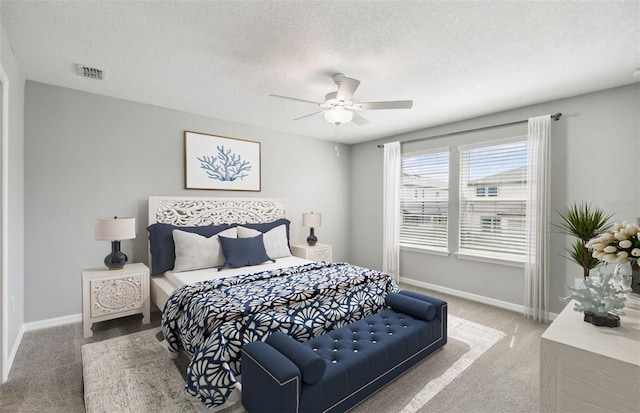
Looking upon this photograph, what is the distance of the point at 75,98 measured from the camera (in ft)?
10.6

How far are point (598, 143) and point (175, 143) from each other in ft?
16.0

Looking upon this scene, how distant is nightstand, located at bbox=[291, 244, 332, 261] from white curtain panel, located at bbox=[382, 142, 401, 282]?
105 centimetres

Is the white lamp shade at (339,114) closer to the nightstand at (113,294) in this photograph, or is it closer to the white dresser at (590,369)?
the white dresser at (590,369)

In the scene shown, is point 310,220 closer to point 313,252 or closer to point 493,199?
point 313,252

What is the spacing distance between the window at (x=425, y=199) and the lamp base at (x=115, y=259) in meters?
3.95

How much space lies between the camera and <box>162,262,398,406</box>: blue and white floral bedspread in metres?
1.91

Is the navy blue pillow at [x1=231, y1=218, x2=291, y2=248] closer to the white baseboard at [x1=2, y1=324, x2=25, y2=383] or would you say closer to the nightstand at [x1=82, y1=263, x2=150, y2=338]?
the nightstand at [x1=82, y1=263, x2=150, y2=338]

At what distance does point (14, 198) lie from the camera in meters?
2.59

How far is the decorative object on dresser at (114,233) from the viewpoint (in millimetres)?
3000

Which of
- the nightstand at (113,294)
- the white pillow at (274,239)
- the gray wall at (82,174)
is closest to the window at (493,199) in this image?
the white pillow at (274,239)

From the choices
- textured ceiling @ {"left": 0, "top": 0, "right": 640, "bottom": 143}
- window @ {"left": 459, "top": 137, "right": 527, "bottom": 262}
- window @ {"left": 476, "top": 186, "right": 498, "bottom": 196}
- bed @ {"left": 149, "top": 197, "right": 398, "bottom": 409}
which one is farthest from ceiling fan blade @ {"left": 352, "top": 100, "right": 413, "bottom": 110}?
window @ {"left": 476, "top": 186, "right": 498, "bottom": 196}

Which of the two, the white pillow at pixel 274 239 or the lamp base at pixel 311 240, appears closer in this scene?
the white pillow at pixel 274 239

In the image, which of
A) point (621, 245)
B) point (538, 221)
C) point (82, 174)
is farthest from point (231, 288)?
point (538, 221)

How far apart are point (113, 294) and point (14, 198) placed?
1.19 meters
